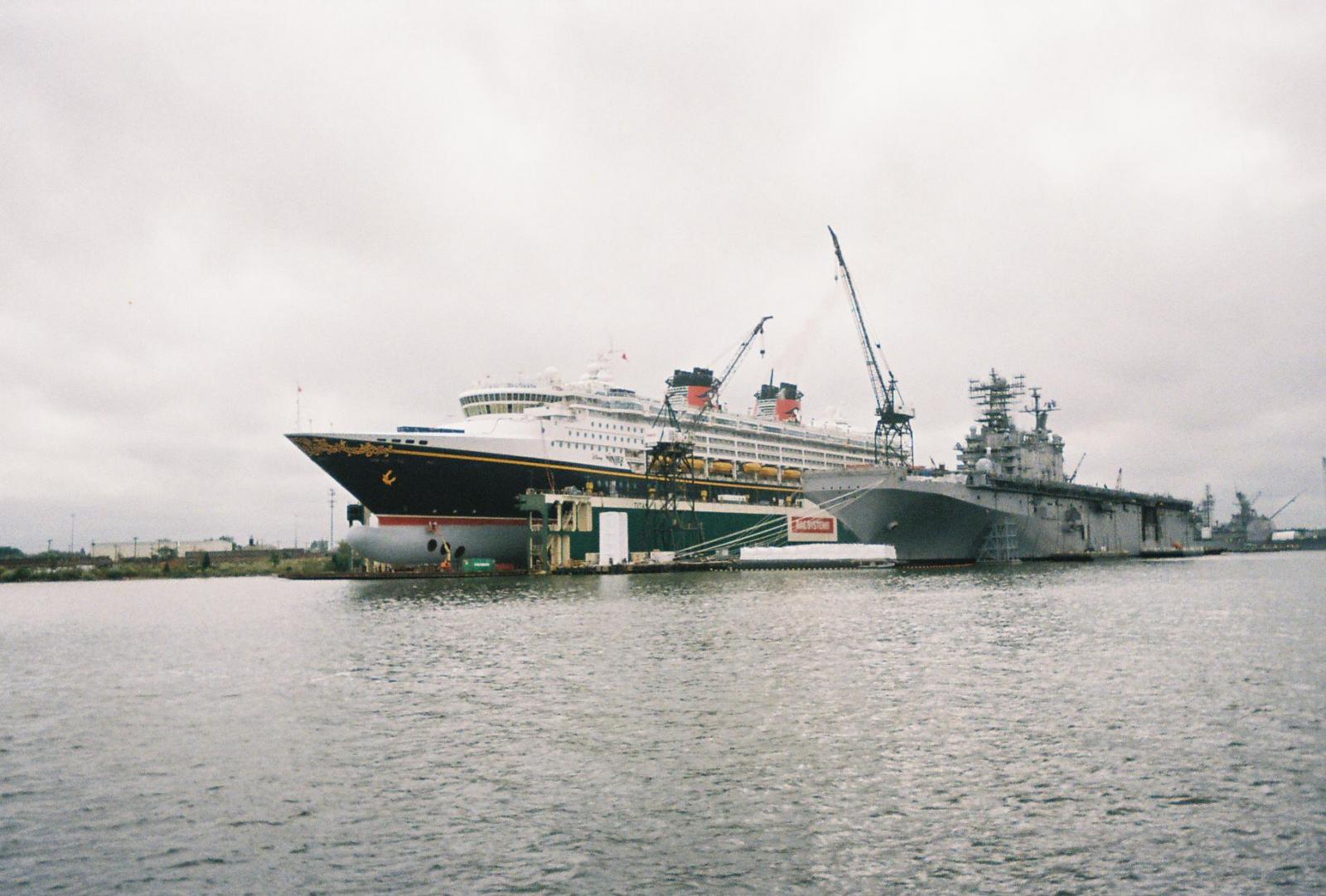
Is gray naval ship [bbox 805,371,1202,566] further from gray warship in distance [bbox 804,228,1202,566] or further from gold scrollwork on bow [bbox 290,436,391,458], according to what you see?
gold scrollwork on bow [bbox 290,436,391,458]

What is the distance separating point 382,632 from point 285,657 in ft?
21.4

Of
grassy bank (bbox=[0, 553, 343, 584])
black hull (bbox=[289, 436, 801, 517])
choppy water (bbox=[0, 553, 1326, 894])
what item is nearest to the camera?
choppy water (bbox=[0, 553, 1326, 894])

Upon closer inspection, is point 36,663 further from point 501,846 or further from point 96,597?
point 96,597

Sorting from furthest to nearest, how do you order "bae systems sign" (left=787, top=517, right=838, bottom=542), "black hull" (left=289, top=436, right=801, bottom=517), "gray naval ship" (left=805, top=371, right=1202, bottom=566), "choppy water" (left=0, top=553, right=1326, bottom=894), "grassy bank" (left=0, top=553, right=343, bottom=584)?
1. "grassy bank" (left=0, top=553, right=343, bottom=584)
2. "bae systems sign" (left=787, top=517, right=838, bottom=542)
3. "gray naval ship" (left=805, top=371, right=1202, bottom=566)
4. "black hull" (left=289, top=436, right=801, bottom=517)
5. "choppy water" (left=0, top=553, right=1326, bottom=894)

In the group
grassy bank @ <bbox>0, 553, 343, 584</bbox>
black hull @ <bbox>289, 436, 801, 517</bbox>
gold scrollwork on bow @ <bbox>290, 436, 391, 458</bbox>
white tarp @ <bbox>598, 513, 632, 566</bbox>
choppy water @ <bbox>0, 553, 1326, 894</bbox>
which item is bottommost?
grassy bank @ <bbox>0, 553, 343, 584</bbox>

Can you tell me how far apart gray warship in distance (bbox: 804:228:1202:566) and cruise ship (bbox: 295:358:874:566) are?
1247 cm

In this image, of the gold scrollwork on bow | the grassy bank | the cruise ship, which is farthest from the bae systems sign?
the grassy bank

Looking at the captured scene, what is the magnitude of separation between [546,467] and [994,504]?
1679 inches

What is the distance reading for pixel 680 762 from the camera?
18094 millimetres

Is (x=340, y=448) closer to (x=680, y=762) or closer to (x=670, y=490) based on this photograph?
(x=670, y=490)

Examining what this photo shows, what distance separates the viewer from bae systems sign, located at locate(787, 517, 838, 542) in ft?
324

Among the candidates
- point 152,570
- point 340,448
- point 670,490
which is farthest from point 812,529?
point 152,570

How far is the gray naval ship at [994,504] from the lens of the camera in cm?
8319

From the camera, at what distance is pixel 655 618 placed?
43875 mm
